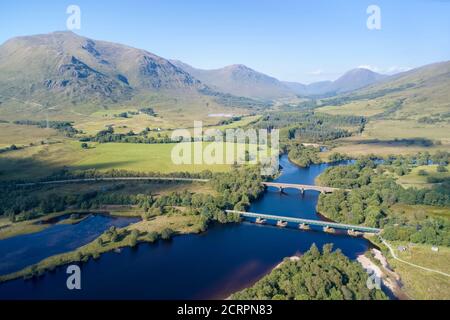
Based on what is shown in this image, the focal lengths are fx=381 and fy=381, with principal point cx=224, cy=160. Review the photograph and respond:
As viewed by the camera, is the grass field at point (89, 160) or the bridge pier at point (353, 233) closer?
the bridge pier at point (353, 233)

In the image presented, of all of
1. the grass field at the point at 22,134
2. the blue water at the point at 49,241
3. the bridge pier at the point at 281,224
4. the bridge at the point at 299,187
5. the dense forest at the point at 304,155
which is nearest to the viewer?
the blue water at the point at 49,241

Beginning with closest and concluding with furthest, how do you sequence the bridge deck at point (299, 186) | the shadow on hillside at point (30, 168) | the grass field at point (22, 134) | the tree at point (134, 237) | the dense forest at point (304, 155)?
the tree at point (134, 237), the bridge deck at point (299, 186), the shadow on hillside at point (30, 168), the dense forest at point (304, 155), the grass field at point (22, 134)

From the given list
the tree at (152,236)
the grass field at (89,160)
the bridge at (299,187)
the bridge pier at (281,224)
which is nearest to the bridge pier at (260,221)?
the bridge pier at (281,224)

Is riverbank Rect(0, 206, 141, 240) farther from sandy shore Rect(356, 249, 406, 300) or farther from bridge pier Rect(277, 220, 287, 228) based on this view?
sandy shore Rect(356, 249, 406, 300)

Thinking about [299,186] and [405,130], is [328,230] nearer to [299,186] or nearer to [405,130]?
[299,186]

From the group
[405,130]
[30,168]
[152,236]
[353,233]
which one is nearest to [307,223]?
[353,233]

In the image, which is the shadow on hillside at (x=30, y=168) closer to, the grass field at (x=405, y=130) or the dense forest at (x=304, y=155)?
the dense forest at (x=304, y=155)
